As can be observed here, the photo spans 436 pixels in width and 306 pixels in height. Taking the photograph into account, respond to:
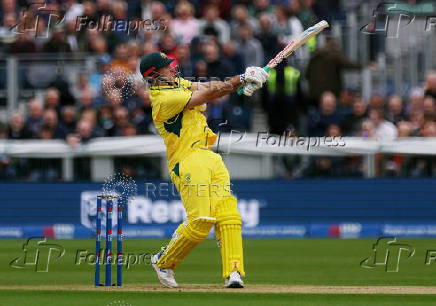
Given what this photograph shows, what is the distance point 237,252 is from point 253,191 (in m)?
7.15

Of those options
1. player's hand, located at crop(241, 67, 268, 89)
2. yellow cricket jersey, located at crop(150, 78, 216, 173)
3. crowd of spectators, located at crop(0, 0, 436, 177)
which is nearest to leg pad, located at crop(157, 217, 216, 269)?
yellow cricket jersey, located at crop(150, 78, 216, 173)

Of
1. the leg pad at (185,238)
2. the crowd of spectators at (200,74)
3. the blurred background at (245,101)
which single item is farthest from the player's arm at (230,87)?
the crowd of spectators at (200,74)

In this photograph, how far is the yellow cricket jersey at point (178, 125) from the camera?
1005cm

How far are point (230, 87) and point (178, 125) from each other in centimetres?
74

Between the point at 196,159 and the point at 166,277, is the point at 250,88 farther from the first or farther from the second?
the point at 166,277

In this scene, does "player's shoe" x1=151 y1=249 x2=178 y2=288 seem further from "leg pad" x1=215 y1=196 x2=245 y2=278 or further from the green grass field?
"leg pad" x1=215 y1=196 x2=245 y2=278

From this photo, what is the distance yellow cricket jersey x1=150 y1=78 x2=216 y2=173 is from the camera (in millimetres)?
10047

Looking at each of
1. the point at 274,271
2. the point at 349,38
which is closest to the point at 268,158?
the point at 349,38

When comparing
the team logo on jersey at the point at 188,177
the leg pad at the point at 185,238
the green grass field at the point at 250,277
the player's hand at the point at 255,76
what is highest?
the player's hand at the point at 255,76

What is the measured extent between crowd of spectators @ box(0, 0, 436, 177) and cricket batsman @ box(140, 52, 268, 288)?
6.06 meters

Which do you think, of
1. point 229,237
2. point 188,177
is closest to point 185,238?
point 229,237

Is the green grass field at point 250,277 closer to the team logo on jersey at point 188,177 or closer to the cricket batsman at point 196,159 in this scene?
the cricket batsman at point 196,159

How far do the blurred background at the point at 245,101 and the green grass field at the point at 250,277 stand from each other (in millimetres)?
1186

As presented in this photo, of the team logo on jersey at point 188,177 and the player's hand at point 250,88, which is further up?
the player's hand at point 250,88
